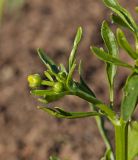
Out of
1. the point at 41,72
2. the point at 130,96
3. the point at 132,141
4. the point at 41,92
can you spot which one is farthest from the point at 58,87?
the point at 41,72

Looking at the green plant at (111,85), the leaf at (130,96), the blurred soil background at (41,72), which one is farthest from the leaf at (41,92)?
the blurred soil background at (41,72)

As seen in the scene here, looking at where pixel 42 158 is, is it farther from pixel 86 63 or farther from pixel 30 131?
pixel 86 63

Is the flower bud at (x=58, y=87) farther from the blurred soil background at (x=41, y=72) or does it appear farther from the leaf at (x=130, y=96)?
the blurred soil background at (x=41, y=72)

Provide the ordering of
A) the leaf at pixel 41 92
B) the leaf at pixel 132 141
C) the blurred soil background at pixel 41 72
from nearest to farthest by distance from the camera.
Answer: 1. the leaf at pixel 41 92
2. the leaf at pixel 132 141
3. the blurred soil background at pixel 41 72

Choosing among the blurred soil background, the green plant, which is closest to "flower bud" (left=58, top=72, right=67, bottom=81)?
the green plant

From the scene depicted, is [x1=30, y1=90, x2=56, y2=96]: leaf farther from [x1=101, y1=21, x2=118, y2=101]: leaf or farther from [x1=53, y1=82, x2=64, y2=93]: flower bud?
[x1=101, y1=21, x2=118, y2=101]: leaf

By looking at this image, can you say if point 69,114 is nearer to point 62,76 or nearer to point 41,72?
point 62,76

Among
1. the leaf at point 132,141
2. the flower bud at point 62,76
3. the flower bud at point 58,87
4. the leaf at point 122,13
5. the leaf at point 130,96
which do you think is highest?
the leaf at point 122,13
